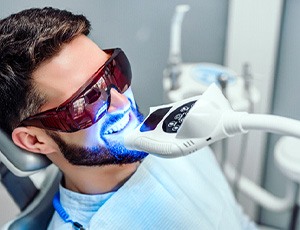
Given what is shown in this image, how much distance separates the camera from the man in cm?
91

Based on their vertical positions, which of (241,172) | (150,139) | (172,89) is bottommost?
(241,172)

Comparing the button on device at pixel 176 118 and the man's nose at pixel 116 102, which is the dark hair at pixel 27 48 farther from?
Answer: the button on device at pixel 176 118

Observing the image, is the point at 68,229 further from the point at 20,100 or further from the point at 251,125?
the point at 251,125

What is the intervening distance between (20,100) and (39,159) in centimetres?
15

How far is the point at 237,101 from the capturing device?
4.54 ft

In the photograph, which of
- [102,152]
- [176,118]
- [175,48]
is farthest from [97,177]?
[175,48]

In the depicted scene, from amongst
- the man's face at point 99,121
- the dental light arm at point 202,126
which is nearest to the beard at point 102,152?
the man's face at point 99,121

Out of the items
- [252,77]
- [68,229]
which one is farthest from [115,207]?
[252,77]

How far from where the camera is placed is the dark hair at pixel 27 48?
0.89m

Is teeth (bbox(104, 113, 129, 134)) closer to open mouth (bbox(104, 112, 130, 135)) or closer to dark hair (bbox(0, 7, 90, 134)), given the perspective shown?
open mouth (bbox(104, 112, 130, 135))

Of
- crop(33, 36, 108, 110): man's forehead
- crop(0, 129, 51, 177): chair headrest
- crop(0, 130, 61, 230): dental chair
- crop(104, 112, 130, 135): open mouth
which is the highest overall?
crop(33, 36, 108, 110): man's forehead

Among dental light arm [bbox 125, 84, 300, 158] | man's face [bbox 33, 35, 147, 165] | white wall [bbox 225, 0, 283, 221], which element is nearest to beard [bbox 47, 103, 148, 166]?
man's face [bbox 33, 35, 147, 165]

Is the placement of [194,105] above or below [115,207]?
above

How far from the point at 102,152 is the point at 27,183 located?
0.25 metres
